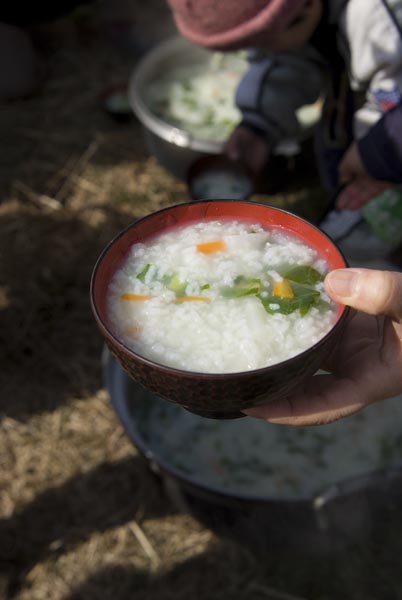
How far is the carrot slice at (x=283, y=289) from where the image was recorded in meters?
1.25

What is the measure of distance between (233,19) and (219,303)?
1.31 metres

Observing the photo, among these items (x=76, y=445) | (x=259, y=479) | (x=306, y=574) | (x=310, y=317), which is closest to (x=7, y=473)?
(x=76, y=445)

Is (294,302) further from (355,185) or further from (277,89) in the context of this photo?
(277,89)

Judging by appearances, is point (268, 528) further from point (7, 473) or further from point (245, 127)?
point (245, 127)

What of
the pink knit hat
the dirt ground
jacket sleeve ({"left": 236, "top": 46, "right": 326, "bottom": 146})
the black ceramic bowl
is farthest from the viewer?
the black ceramic bowl

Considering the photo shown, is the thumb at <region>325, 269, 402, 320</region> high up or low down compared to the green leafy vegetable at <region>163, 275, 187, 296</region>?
up

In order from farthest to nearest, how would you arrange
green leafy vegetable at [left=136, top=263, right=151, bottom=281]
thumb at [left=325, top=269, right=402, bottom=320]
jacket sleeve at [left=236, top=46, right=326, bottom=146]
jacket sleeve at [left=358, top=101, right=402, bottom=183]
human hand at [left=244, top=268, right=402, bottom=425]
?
1. jacket sleeve at [left=236, top=46, right=326, bottom=146]
2. jacket sleeve at [left=358, top=101, right=402, bottom=183]
3. human hand at [left=244, top=268, right=402, bottom=425]
4. green leafy vegetable at [left=136, top=263, right=151, bottom=281]
5. thumb at [left=325, top=269, right=402, bottom=320]

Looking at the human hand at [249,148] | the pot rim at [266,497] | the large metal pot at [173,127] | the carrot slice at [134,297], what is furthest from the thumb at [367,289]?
the large metal pot at [173,127]

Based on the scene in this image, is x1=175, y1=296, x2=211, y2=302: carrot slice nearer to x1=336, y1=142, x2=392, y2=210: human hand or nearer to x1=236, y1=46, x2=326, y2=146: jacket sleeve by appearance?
x1=336, y1=142, x2=392, y2=210: human hand

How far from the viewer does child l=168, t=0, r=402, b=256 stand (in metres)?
→ 2.25

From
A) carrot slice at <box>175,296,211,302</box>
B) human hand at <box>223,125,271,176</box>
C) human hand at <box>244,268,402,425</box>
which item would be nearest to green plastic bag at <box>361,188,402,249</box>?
human hand at <box>223,125,271,176</box>

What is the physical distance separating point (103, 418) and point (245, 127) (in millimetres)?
1462

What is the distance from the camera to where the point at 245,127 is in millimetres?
3158

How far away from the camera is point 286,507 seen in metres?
1.84
